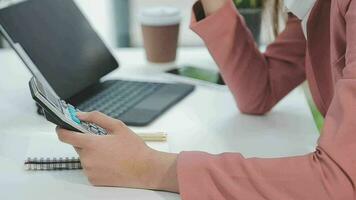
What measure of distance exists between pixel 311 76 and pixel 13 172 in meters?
0.51

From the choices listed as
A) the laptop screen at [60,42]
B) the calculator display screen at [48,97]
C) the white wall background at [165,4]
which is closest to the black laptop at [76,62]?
the laptop screen at [60,42]

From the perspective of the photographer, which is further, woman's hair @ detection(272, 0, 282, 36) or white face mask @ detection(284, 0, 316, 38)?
woman's hair @ detection(272, 0, 282, 36)

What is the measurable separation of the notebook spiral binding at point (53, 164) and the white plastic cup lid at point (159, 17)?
553mm

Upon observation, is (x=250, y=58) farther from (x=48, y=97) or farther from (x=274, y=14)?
(x=48, y=97)

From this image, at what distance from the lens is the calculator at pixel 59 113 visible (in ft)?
2.21

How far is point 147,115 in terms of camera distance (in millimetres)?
951

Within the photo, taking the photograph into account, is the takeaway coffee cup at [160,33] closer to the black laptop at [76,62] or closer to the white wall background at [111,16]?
the black laptop at [76,62]

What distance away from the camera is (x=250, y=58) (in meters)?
1.04

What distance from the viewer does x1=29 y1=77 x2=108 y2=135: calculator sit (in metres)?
0.67

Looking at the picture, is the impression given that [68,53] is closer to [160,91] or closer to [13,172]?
[160,91]

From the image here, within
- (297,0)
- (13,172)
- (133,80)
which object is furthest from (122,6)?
(13,172)

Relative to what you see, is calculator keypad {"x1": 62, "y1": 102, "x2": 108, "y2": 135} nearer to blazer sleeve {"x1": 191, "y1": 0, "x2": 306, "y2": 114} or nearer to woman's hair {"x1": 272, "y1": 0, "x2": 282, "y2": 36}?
blazer sleeve {"x1": 191, "y1": 0, "x2": 306, "y2": 114}

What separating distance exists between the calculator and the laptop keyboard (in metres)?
0.20

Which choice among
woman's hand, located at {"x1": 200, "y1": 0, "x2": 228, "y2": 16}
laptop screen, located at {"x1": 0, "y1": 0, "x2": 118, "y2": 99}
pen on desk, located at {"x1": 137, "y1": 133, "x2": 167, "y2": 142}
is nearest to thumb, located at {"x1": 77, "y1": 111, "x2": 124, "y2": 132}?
pen on desk, located at {"x1": 137, "y1": 133, "x2": 167, "y2": 142}
